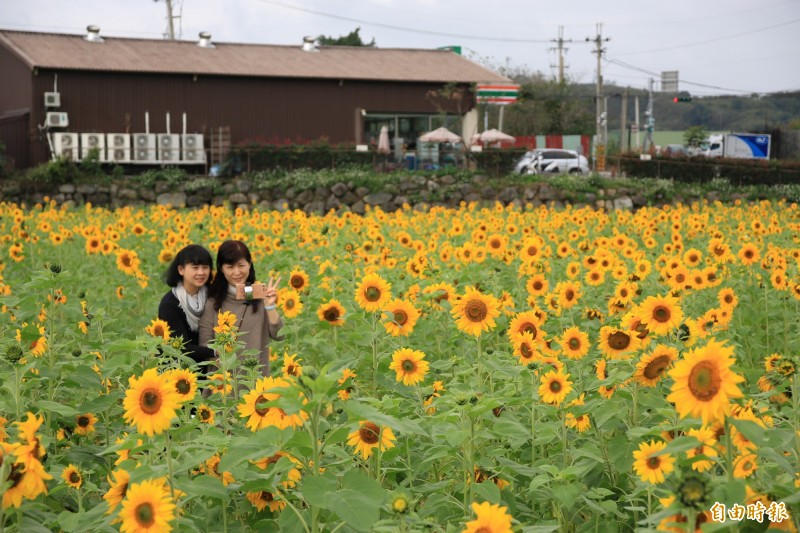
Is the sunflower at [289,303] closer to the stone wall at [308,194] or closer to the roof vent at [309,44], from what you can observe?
the stone wall at [308,194]

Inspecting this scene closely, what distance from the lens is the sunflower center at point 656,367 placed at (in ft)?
10.9

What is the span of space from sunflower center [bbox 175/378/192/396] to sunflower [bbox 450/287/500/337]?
4.34 feet

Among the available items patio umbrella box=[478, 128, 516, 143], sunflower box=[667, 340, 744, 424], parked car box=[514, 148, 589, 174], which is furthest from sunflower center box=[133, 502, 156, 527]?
parked car box=[514, 148, 589, 174]

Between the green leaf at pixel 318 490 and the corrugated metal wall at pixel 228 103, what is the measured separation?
24284mm

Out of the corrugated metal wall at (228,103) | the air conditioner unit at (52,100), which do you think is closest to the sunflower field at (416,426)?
the corrugated metal wall at (228,103)

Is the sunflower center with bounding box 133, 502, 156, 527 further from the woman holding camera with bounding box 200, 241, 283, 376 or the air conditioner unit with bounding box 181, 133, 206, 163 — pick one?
the air conditioner unit with bounding box 181, 133, 206, 163

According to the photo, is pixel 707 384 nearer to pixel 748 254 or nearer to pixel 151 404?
pixel 151 404

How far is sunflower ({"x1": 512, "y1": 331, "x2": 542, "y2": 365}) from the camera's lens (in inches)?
163

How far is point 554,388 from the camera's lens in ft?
12.0

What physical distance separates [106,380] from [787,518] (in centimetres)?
269

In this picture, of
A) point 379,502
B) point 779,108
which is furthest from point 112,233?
point 779,108

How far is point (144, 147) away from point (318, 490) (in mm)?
25264

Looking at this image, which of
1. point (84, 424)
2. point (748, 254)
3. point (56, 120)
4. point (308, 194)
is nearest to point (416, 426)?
point (84, 424)

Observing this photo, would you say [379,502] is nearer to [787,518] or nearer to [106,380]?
[787,518]
